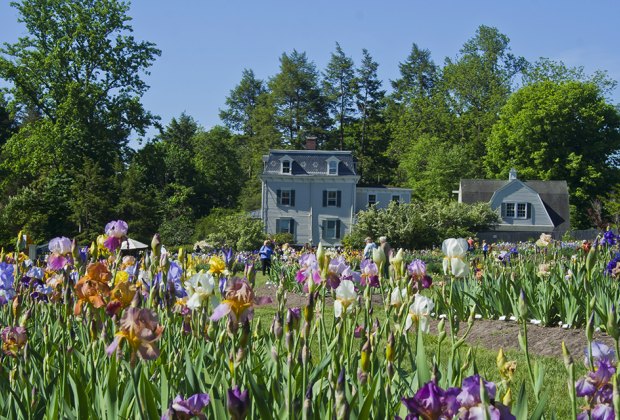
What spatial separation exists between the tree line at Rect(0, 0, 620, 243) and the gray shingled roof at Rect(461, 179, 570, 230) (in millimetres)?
1743

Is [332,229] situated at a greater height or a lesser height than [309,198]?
lesser

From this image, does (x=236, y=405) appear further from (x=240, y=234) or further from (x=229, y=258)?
(x=240, y=234)

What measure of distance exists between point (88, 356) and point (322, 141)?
166 ft

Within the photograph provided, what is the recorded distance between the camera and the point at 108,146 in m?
33.5

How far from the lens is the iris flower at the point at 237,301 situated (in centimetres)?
233

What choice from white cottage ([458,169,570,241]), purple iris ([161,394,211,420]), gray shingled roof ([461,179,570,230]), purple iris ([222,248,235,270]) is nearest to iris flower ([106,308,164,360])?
purple iris ([161,394,211,420])

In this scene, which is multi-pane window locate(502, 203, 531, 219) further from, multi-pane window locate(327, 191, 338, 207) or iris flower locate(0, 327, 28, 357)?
iris flower locate(0, 327, 28, 357)

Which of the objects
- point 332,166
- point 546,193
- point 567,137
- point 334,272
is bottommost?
point 334,272

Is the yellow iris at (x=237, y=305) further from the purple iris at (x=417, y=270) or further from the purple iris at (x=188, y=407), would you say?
the purple iris at (x=417, y=270)

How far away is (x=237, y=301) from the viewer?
92.4 inches

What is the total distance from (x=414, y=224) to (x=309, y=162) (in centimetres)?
1135

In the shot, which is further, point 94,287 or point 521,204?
point 521,204

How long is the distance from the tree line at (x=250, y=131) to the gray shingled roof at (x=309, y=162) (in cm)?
566

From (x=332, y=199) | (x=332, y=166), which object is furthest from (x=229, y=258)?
(x=332, y=166)
